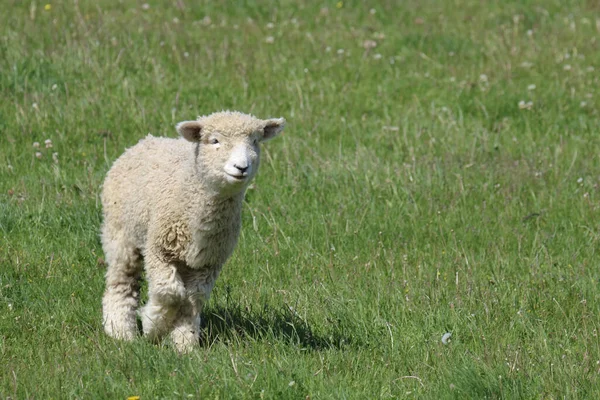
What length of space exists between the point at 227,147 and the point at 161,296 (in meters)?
0.98

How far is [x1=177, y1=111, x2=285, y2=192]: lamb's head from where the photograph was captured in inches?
212

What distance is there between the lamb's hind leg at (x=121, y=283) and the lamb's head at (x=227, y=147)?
929mm

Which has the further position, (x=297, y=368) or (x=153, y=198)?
(x=153, y=198)

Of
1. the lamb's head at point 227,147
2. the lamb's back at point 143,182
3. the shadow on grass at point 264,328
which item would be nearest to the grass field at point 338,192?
the shadow on grass at point 264,328

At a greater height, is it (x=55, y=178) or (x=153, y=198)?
(x=153, y=198)

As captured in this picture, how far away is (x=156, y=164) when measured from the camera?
6270 millimetres

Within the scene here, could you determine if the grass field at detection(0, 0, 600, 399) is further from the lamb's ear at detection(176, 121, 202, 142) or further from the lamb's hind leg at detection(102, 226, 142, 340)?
the lamb's ear at detection(176, 121, 202, 142)

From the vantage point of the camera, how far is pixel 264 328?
6.00 m

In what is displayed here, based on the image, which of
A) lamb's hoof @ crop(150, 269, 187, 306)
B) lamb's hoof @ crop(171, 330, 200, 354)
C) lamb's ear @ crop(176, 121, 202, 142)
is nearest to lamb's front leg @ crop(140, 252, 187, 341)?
lamb's hoof @ crop(150, 269, 187, 306)

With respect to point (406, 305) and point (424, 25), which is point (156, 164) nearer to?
point (406, 305)

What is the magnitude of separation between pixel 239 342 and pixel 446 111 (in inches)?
195

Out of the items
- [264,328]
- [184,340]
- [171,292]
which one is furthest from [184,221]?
[264,328]

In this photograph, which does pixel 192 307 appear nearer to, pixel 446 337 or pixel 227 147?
pixel 227 147

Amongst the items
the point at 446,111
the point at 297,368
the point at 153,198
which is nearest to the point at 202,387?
the point at 297,368
